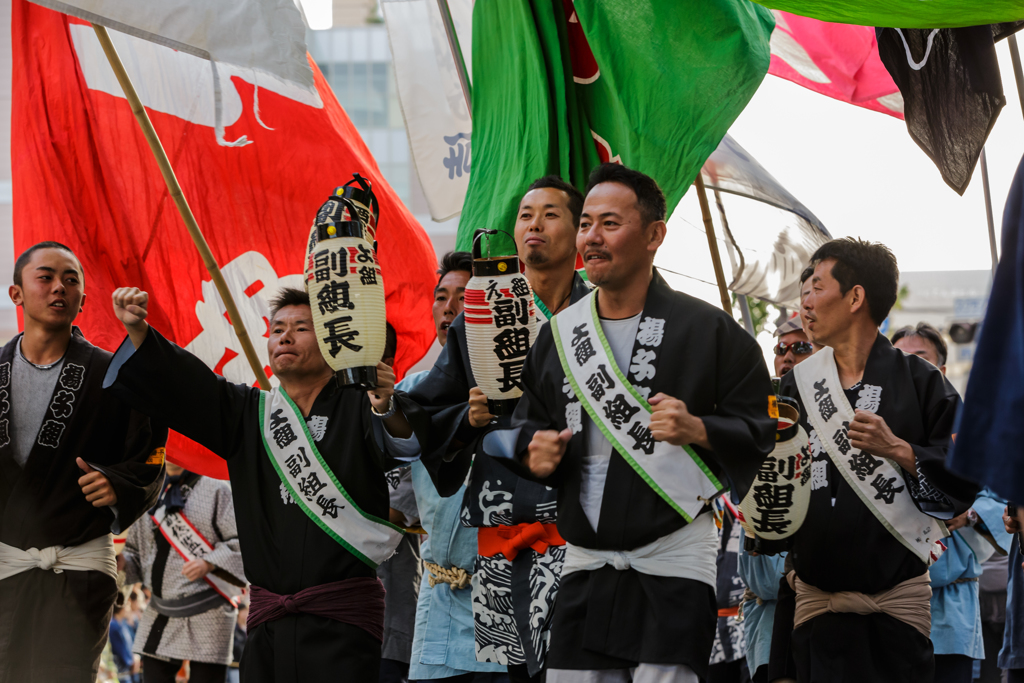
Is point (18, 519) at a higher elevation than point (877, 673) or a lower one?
higher

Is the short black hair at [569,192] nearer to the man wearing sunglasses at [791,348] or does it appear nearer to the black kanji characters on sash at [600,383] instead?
the black kanji characters on sash at [600,383]

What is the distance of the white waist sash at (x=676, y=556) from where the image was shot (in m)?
2.98

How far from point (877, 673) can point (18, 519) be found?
11.8ft

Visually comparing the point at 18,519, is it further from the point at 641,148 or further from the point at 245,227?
the point at 641,148

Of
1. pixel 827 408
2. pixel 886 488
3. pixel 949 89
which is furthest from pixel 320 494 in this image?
pixel 949 89

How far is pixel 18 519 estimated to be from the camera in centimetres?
430

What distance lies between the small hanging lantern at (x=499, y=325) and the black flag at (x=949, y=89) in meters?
Result: 1.72

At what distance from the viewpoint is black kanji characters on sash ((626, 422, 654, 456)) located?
9.98 ft

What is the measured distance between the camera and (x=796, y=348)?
5953 millimetres

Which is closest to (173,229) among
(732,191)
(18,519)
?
(18,519)

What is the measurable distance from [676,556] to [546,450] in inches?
19.3

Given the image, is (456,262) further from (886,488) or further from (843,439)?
(886,488)

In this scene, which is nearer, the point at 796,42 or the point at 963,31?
the point at 963,31

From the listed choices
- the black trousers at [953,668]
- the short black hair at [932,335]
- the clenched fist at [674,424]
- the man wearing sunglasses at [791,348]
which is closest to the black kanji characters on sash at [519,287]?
the clenched fist at [674,424]
